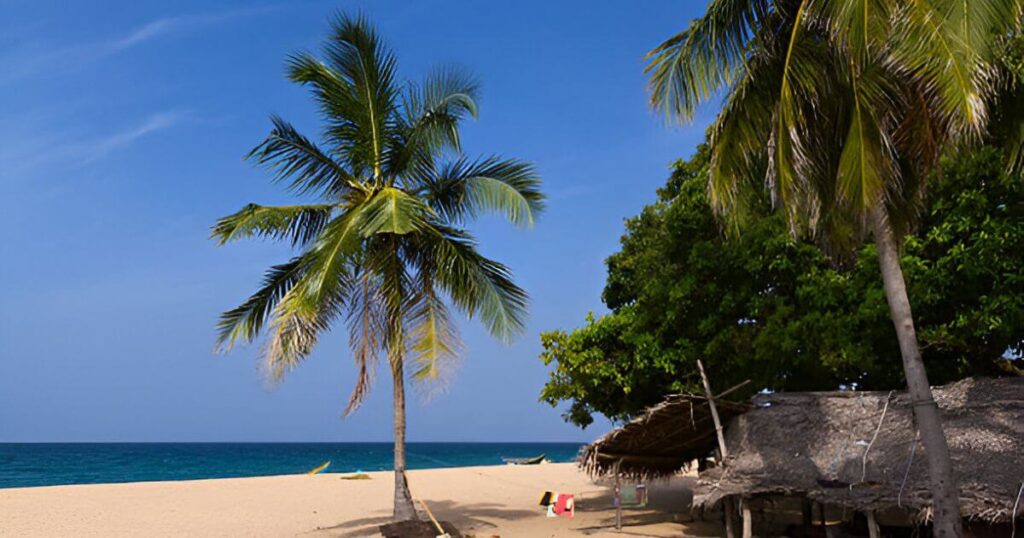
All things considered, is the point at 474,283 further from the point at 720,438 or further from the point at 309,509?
the point at 309,509

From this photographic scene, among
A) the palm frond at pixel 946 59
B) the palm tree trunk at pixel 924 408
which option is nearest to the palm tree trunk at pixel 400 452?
the palm tree trunk at pixel 924 408

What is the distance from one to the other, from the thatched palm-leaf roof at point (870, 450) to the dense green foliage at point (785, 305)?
992mm

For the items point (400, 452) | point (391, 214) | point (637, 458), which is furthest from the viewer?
point (637, 458)

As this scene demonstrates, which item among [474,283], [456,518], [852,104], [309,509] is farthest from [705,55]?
[309,509]

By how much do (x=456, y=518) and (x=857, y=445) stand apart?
8429 mm

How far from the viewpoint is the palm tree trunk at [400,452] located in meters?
12.6

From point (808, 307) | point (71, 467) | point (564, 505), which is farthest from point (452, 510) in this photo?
point (71, 467)

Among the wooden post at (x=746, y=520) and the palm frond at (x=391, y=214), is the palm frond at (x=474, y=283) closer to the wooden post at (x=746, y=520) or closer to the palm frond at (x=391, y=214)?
the palm frond at (x=391, y=214)

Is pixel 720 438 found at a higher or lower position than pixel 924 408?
lower

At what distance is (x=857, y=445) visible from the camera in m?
10.7

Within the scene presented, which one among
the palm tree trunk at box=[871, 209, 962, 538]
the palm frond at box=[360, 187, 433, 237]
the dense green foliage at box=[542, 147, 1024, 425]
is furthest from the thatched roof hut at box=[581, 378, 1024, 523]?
the palm frond at box=[360, 187, 433, 237]

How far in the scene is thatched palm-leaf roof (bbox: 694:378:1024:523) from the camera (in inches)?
369

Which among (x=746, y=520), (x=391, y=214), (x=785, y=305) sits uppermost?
(x=391, y=214)

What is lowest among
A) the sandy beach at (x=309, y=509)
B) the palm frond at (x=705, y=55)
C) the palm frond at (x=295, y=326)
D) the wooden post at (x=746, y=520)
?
the sandy beach at (x=309, y=509)
